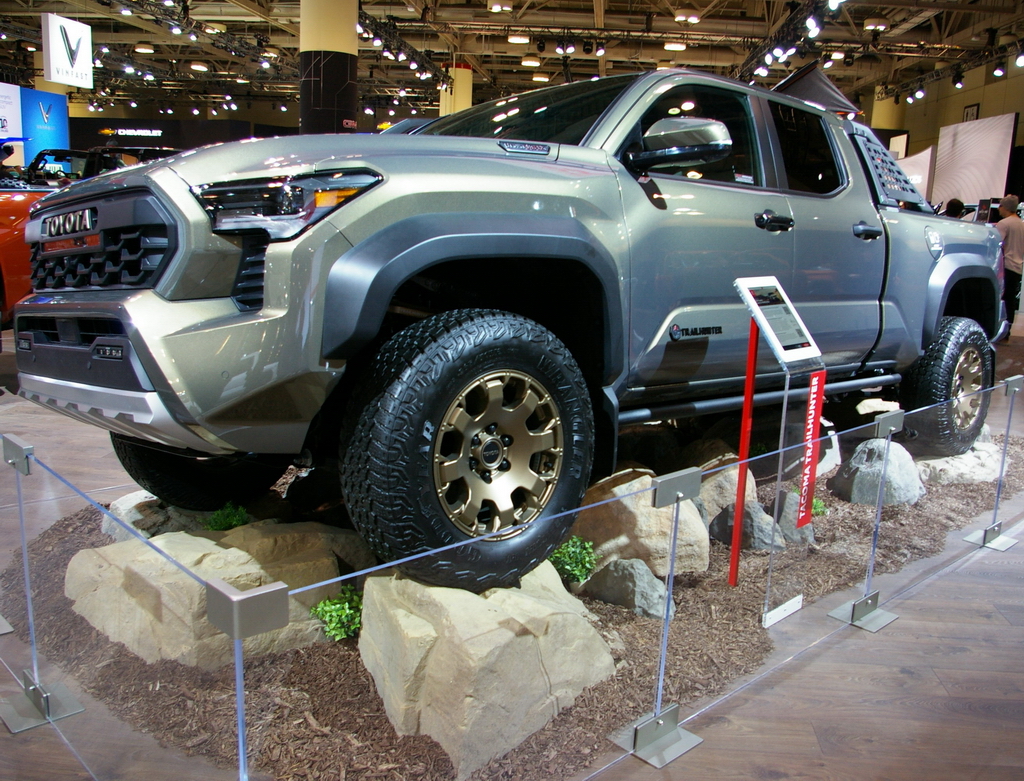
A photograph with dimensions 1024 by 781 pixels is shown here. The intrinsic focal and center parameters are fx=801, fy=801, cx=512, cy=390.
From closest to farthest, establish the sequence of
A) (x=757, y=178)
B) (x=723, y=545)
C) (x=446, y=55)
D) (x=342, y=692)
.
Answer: (x=342, y=692) → (x=723, y=545) → (x=757, y=178) → (x=446, y=55)

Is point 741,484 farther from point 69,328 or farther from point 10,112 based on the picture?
point 10,112

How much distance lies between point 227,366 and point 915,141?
26162 millimetres

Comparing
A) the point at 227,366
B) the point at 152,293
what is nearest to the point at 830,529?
the point at 227,366

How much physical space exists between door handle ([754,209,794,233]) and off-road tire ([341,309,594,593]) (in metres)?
1.22

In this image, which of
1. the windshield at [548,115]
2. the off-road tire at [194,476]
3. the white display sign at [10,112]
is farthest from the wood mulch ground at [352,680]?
the white display sign at [10,112]

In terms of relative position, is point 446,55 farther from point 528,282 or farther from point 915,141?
point 528,282

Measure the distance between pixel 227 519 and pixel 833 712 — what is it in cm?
216

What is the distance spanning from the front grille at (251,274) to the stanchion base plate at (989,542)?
3.18 metres

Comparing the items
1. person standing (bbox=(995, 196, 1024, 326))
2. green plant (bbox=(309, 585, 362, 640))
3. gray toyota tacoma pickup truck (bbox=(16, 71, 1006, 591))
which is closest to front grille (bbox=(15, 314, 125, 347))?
gray toyota tacoma pickup truck (bbox=(16, 71, 1006, 591))

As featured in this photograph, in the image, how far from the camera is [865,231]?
3520mm

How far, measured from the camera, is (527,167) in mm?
2365

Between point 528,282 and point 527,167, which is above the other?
point 527,167

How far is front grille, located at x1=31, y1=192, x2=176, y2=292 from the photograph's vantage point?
1.98 metres

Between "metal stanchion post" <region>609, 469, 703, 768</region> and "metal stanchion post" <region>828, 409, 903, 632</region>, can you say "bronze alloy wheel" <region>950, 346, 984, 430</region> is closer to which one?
"metal stanchion post" <region>828, 409, 903, 632</region>
